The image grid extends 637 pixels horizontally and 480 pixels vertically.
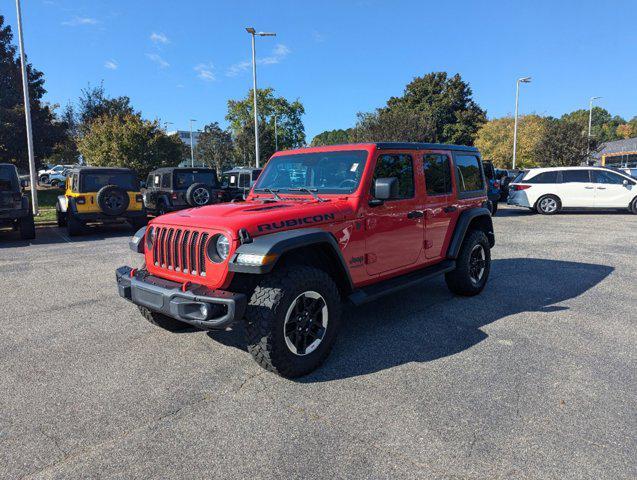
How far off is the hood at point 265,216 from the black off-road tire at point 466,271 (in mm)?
2117

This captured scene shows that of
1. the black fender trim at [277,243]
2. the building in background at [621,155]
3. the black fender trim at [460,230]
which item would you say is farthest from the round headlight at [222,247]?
the building in background at [621,155]

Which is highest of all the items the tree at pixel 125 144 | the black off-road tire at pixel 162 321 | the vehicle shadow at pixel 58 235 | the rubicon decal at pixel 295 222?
the tree at pixel 125 144

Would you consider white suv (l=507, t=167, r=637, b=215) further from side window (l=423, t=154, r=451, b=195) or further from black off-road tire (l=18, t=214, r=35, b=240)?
black off-road tire (l=18, t=214, r=35, b=240)

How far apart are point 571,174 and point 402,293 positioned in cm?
1269

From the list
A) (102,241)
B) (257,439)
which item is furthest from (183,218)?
(102,241)

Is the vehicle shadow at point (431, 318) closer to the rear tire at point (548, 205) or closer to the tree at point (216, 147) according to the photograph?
the rear tire at point (548, 205)

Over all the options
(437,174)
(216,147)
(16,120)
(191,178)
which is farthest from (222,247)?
(216,147)

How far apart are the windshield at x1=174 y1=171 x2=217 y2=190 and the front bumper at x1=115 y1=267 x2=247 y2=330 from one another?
33.1ft

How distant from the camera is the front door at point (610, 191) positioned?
49.3 ft

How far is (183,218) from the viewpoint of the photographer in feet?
12.0

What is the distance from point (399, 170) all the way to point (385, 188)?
755 millimetres

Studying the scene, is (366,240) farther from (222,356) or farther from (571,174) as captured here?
(571,174)

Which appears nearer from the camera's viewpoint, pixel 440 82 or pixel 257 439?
pixel 257 439

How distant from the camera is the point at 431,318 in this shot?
4746mm
